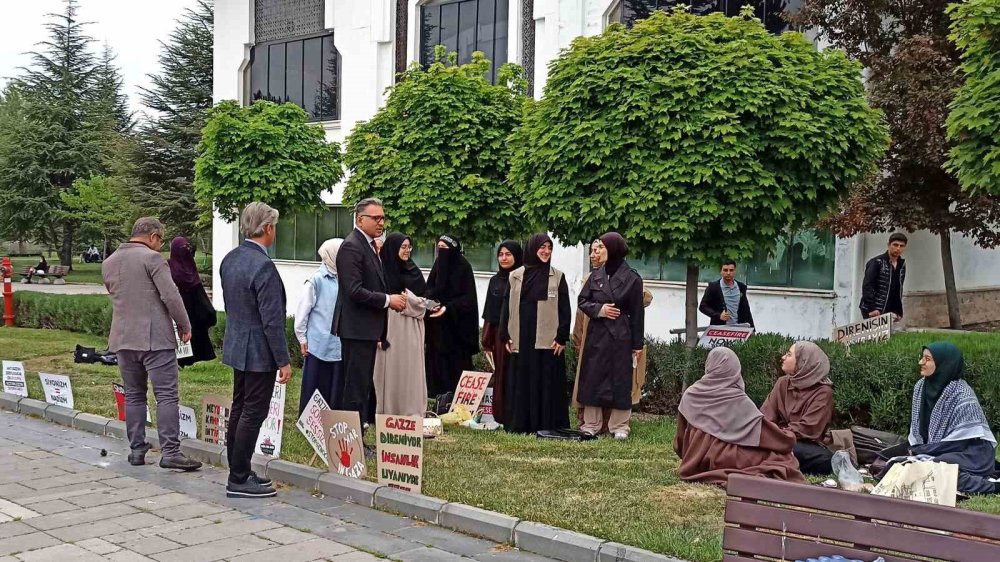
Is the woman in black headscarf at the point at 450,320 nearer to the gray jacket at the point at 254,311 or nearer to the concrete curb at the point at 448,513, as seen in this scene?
the concrete curb at the point at 448,513

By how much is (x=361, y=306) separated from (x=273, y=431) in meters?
1.39

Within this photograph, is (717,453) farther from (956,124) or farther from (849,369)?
(956,124)

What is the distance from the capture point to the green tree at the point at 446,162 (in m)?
16.7

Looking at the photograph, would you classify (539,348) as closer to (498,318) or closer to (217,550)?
(498,318)

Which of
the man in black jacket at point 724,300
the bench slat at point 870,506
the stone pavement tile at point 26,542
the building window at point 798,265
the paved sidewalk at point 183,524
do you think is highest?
the building window at point 798,265

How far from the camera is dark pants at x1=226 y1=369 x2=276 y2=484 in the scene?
7652 mm

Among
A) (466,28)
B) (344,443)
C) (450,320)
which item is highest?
(466,28)

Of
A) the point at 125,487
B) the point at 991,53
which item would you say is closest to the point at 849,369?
the point at 991,53

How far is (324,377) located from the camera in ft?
30.8

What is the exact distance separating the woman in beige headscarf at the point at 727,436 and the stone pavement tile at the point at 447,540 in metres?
2.15

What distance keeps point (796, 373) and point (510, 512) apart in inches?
125

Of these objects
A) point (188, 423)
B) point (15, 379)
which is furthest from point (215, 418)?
point (15, 379)

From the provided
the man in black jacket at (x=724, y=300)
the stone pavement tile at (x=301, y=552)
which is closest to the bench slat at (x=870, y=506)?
the stone pavement tile at (x=301, y=552)

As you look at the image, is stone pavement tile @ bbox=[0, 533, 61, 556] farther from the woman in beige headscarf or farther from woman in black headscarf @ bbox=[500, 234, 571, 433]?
woman in black headscarf @ bbox=[500, 234, 571, 433]
